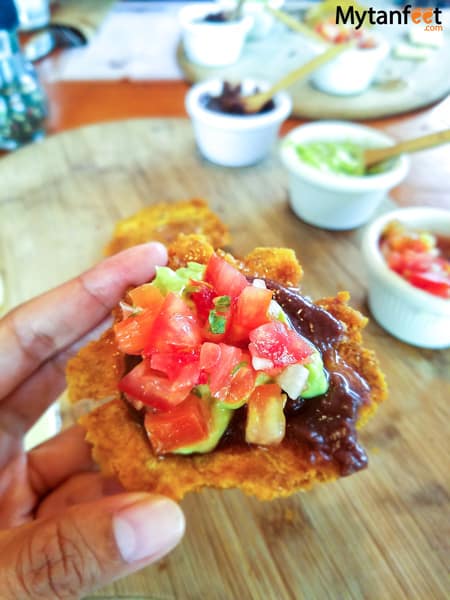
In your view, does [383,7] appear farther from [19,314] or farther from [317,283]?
[19,314]

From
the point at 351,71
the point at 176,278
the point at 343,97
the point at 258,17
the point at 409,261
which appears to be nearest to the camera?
the point at 176,278

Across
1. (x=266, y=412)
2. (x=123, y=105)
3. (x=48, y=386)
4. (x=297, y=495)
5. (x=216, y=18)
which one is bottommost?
(x=297, y=495)

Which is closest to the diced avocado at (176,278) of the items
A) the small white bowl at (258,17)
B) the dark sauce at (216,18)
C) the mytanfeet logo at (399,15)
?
the mytanfeet logo at (399,15)

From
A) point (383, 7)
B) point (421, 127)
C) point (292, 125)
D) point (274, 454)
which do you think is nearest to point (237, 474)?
point (274, 454)

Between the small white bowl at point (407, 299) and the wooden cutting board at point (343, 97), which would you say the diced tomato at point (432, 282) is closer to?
the small white bowl at point (407, 299)

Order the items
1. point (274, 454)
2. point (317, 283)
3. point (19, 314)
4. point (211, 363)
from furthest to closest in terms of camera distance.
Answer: point (317, 283) < point (19, 314) < point (274, 454) < point (211, 363)

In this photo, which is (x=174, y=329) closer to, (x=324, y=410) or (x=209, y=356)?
(x=209, y=356)

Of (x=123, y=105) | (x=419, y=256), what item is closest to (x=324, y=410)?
(x=419, y=256)
